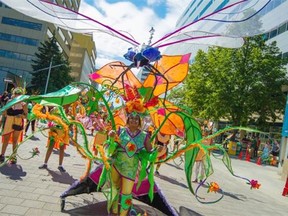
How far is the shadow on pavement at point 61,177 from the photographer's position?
23.1 ft

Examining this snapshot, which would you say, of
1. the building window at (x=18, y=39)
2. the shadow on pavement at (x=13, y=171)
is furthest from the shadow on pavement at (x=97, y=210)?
the building window at (x=18, y=39)

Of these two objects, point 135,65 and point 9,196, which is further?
point 9,196

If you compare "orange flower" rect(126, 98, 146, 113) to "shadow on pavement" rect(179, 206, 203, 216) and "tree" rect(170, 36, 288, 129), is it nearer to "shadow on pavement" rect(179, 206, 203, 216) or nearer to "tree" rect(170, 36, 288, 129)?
"shadow on pavement" rect(179, 206, 203, 216)

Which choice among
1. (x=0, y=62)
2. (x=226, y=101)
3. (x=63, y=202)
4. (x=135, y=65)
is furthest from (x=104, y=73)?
(x=0, y=62)

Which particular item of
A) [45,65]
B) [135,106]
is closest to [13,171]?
[135,106]

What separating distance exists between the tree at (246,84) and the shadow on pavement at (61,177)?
68.5 feet

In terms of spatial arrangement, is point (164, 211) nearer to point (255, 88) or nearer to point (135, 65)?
point (135, 65)

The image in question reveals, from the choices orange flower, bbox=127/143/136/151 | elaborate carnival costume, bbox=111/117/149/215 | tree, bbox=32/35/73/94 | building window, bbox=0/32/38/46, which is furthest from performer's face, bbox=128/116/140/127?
building window, bbox=0/32/38/46

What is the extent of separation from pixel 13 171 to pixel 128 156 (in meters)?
3.40

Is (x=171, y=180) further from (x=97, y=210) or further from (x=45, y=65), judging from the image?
(x=45, y=65)

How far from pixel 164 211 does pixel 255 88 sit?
23776 mm

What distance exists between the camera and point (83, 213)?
5125 millimetres

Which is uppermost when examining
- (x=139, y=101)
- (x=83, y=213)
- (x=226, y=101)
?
(x=226, y=101)

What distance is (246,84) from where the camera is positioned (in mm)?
27562
